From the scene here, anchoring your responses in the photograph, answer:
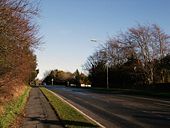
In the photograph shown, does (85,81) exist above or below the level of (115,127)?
above

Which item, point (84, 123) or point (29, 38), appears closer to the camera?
point (84, 123)

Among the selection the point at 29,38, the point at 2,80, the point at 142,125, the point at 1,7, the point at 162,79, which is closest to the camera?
the point at 1,7

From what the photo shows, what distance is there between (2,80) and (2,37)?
262 inches

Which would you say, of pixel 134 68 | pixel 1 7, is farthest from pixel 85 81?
pixel 1 7

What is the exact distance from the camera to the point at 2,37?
15906 millimetres

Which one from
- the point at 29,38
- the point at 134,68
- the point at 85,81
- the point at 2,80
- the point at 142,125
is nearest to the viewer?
the point at 142,125

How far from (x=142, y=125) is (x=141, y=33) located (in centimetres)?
5411

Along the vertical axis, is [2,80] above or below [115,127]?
above

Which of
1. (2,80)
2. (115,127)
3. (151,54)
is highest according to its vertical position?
(151,54)

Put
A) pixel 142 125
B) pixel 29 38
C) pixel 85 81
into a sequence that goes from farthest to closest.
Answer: pixel 85 81 → pixel 29 38 → pixel 142 125

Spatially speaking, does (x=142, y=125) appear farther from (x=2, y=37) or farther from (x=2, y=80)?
(x=2, y=80)

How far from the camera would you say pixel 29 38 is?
64.1 ft

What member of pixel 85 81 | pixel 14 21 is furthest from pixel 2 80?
pixel 85 81

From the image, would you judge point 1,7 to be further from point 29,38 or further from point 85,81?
point 85,81
